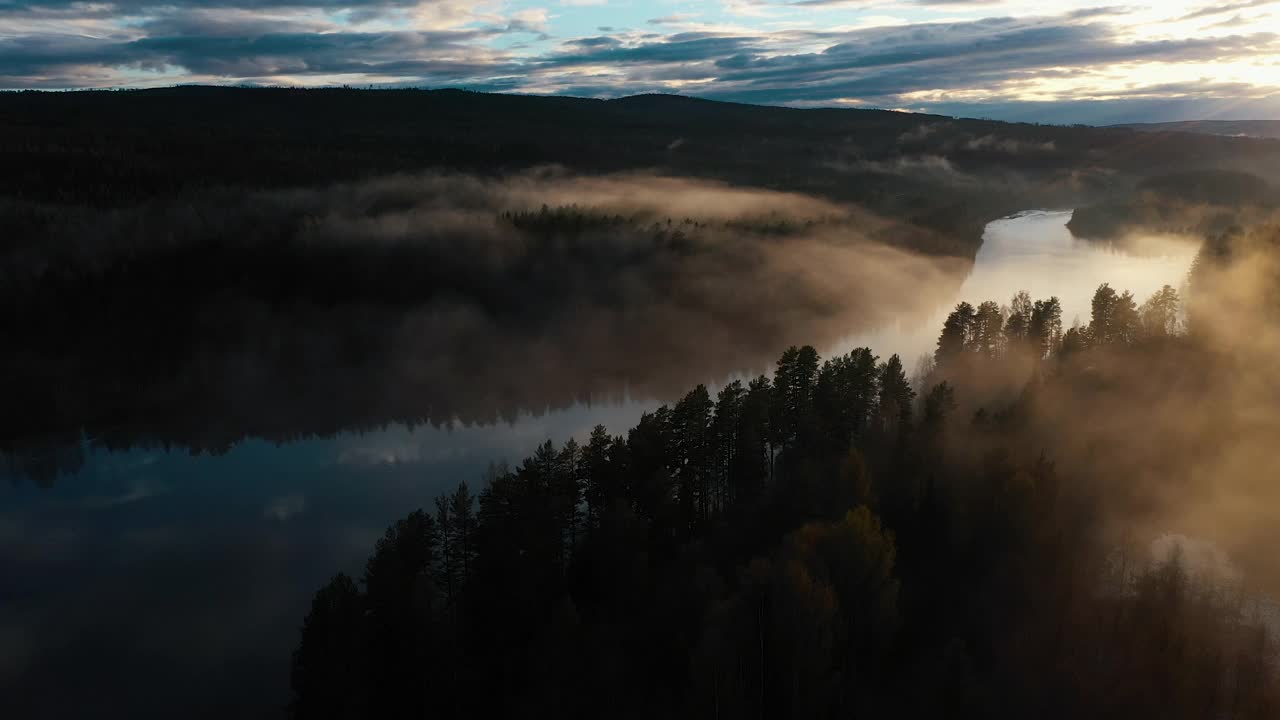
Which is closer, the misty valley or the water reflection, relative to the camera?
the misty valley

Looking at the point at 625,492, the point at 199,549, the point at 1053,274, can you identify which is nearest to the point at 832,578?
the point at 625,492

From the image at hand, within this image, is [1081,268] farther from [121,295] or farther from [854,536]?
[121,295]

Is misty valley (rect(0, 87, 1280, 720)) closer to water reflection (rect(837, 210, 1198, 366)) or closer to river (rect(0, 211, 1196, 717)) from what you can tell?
river (rect(0, 211, 1196, 717))

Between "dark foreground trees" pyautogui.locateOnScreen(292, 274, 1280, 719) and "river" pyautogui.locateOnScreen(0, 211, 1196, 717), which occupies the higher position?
"dark foreground trees" pyautogui.locateOnScreen(292, 274, 1280, 719)

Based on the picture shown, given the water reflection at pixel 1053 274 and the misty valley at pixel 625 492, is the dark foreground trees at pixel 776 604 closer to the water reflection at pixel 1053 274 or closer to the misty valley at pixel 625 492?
the misty valley at pixel 625 492

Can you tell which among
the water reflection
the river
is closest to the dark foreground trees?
the river

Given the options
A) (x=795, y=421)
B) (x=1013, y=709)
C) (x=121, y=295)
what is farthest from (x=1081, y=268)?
(x=121, y=295)

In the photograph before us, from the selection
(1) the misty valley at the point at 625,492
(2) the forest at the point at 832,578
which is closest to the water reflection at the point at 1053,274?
(1) the misty valley at the point at 625,492

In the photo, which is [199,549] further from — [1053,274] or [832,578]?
[1053,274]
